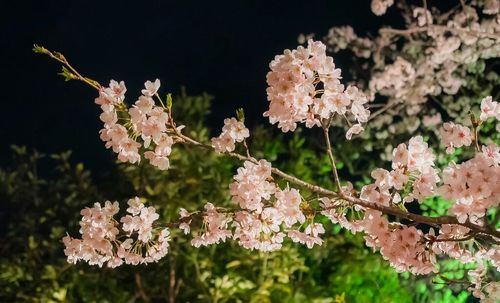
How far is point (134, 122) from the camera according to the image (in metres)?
2.17

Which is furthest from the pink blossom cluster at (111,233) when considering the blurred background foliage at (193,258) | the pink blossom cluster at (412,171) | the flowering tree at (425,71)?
the flowering tree at (425,71)

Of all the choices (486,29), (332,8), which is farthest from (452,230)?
(332,8)

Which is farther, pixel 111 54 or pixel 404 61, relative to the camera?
pixel 111 54

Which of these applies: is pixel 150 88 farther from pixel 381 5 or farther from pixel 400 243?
pixel 381 5

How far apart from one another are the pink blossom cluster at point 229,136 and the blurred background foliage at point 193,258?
2176 millimetres

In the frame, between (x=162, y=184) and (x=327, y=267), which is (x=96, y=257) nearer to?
(x=162, y=184)

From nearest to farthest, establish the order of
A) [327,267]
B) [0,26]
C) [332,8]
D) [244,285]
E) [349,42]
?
[244,285]
[327,267]
[349,42]
[332,8]
[0,26]

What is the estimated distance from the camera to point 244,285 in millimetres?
4297

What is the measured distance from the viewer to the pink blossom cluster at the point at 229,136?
7.26ft

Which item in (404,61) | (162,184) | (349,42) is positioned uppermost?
(349,42)

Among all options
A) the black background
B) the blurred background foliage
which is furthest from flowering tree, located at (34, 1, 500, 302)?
the black background

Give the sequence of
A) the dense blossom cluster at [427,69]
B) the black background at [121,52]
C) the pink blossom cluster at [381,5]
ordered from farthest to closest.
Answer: the black background at [121,52]
the pink blossom cluster at [381,5]
the dense blossom cluster at [427,69]

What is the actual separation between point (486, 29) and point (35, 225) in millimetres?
3457

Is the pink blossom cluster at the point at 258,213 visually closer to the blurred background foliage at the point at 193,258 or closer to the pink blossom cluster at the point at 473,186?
the pink blossom cluster at the point at 473,186
